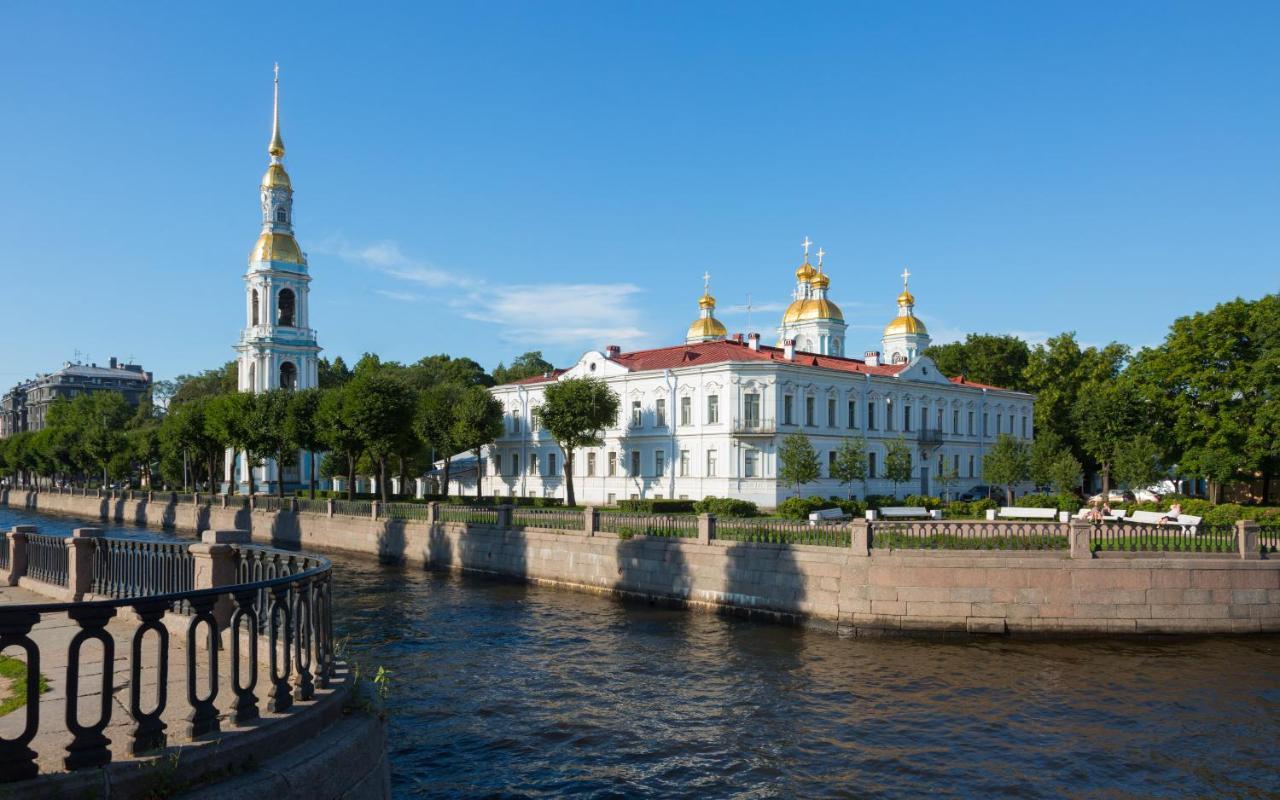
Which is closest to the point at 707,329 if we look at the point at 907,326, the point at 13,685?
the point at 907,326

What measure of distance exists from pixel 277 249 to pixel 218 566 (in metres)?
72.0

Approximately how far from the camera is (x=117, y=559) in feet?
40.5

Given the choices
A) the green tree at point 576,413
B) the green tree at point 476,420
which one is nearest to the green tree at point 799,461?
the green tree at point 576,413

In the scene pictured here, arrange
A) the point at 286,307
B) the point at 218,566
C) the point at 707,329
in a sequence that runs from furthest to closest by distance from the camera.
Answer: the point at 286,307 → the point at 707,329 → the point at 218,566

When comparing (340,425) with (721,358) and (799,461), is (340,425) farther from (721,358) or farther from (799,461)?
(799,461)

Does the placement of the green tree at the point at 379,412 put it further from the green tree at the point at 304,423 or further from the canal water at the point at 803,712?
the canal water at the point at 803,712

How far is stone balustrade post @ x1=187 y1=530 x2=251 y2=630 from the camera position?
995 cm

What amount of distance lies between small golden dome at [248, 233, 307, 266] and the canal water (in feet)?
194

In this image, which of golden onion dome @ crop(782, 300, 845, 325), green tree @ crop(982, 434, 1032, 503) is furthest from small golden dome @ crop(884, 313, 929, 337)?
green tree @ crop(982, 434, 1032, 503)

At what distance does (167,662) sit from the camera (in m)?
6.71

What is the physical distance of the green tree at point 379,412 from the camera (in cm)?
4781

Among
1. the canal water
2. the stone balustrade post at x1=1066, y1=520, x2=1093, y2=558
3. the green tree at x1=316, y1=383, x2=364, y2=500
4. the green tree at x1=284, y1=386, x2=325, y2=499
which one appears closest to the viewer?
the canal water

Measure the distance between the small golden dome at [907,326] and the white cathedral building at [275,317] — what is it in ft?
158

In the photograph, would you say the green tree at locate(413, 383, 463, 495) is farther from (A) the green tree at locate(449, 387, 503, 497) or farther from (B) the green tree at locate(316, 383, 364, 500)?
(B) the green tree at locate(316, 383, 364, 500)
